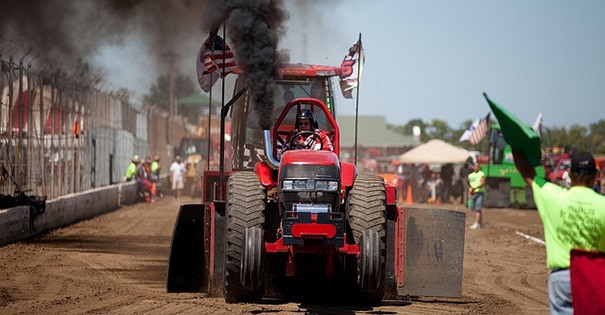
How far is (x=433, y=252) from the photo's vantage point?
1079cm

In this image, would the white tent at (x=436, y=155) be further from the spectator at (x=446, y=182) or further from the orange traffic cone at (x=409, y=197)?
the orange traffic cone at (x=409, y=197)

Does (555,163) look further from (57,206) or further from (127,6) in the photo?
(127,6)

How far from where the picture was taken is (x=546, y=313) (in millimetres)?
10461

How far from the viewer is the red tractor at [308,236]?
31.1 ft

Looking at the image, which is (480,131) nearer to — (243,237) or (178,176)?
(178,176)

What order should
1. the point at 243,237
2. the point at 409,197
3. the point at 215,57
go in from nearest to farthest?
1. the point at 243,237
2. the point at 215,57
3. the point at 409,197

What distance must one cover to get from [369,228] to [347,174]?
83 centimetres

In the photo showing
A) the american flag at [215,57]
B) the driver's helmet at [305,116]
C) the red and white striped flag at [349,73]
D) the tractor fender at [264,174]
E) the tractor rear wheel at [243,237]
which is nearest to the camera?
the tractor rear wheel at [243,237]

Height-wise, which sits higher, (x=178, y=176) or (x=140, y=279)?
(x=178, y=176)

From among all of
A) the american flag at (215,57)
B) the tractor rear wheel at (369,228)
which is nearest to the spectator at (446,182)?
the american flag at (215,57)

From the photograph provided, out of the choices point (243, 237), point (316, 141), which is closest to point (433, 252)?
point (316, 141)

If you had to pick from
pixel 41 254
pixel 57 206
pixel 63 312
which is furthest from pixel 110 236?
pixel 63 312

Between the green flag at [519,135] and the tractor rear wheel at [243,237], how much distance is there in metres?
3.81

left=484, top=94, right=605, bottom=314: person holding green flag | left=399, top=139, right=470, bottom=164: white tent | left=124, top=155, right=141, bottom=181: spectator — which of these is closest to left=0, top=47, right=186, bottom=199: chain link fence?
left=124, top=155, right=141, bottom=181: spectator
